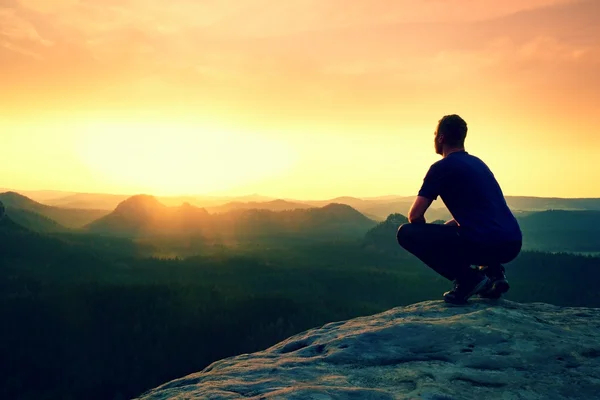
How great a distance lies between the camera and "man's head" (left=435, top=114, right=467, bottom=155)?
650 cm

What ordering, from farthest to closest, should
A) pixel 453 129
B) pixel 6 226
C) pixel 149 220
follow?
pixel 149 220
pixel 6 226
pixel 453 129

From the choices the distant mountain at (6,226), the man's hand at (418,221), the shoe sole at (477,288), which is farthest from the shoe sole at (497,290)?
the distant mountain at (6,226)

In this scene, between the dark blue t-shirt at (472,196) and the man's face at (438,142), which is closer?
the dark blue t-shirt at (472,196)

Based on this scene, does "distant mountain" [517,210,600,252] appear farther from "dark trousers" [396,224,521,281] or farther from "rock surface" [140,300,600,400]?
"rock surface" [140,300,600,400]

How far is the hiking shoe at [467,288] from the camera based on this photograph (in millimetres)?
6672

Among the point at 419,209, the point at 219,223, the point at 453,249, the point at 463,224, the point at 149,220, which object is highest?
the point at 419,209

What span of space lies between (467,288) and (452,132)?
2272mm

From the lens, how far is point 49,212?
282 feet

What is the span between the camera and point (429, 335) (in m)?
5.38

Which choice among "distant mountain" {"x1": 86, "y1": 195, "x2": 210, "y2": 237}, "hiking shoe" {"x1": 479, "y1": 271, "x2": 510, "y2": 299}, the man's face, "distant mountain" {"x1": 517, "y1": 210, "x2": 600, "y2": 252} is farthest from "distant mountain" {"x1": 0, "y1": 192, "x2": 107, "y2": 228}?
"distant mountain" {"x1": 517, "y1": 210, "x2": 600, "y2": 252}

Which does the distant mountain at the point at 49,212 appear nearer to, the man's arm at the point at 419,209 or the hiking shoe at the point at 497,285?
the man's arm at the point at 419,209

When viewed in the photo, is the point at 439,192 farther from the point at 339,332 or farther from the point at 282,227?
the point at 282,227

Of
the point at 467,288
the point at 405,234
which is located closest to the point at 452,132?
the point at 405,234

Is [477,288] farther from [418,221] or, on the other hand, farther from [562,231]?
[562,231]
